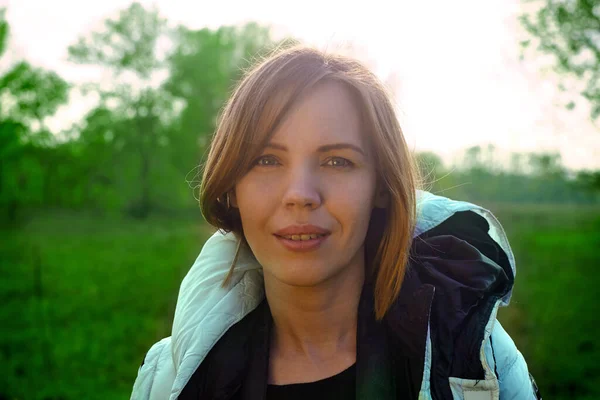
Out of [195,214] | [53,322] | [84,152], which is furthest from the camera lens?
[195,214]

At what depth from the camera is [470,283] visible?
6.11 ft

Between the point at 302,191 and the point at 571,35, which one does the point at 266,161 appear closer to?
the point at 302,191

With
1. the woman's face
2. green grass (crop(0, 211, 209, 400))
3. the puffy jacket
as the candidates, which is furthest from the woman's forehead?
green grass (crop(0, 211, 209, 400))

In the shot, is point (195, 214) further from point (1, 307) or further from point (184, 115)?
point (1, 307)

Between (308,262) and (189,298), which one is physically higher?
(308,262)

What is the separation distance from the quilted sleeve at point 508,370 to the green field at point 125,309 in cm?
360

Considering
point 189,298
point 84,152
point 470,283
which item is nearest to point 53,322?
point 189,298

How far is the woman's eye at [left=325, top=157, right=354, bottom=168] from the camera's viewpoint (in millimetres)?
1883

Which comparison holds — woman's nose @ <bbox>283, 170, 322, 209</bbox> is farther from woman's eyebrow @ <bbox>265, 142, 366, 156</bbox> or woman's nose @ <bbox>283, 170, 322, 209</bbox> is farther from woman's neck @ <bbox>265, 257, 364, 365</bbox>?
woman's neck @ <bbox>265, 257, 364, 365</bbox>

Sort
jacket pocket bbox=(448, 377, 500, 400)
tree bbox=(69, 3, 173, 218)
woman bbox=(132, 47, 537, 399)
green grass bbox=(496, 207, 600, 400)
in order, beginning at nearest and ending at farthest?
jacket pocket bbox=(448, 377, 500, 400) → woman bbox=(132, 47, 537, 399) → green grass bbox=(496, 207, 600, 400) → tree bbox=(69, 3, 173, 218)

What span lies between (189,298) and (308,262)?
54cm

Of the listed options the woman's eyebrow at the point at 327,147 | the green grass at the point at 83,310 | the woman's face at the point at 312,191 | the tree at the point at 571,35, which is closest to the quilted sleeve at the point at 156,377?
the woman's face at the point at 312,191

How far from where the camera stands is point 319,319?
6.71 feet

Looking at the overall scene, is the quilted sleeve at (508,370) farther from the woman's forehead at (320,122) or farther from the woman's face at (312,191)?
the woman's forehead at (320,122)
